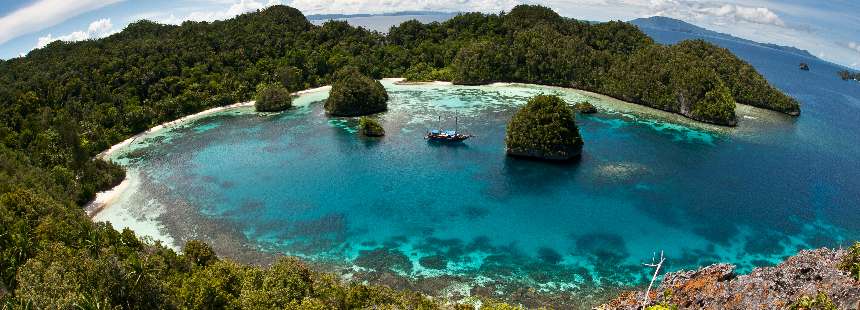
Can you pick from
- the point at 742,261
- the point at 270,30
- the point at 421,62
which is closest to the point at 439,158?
the point at 742,261

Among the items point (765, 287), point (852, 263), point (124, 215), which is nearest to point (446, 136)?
point (124, 215)

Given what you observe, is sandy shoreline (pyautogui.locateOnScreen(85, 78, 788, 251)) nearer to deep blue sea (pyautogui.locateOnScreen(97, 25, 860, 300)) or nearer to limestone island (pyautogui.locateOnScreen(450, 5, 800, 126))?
deep blue sea (pyautogui.locateOnScreen(97, 25, 860, 300))

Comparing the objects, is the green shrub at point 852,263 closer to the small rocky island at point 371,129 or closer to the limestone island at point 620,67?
the small rocky island at point 371,129

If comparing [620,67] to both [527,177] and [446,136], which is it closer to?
[446,136]

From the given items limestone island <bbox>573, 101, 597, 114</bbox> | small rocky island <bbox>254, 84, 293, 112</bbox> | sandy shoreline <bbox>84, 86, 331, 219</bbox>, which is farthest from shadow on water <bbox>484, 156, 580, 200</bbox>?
small rocky island <bbox>254, 84, 293, 112</bbox>

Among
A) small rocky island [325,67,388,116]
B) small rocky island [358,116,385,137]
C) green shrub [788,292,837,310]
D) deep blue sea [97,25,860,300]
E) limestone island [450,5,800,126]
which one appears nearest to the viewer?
green shrub [788,292,837,310]

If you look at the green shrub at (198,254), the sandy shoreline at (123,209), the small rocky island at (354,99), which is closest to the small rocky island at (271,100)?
the small rocky island at (354,99)

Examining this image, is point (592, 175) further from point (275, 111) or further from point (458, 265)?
point (275, 111)
